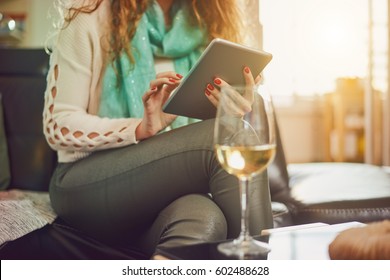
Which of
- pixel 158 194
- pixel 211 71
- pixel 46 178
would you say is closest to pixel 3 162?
pixel 46 178

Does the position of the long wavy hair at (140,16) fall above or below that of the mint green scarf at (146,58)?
above

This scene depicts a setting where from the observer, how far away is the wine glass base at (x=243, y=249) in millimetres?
533

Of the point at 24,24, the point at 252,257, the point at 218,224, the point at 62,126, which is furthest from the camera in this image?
the point at 24,24

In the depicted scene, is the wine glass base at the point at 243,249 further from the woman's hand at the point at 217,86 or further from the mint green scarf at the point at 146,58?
the mint green scarf at the point at 146,58

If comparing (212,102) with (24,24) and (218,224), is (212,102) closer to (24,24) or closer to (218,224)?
(218,224)

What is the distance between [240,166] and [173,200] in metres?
0.31

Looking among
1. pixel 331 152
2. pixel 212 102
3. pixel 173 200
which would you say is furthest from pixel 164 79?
pixel 331 152

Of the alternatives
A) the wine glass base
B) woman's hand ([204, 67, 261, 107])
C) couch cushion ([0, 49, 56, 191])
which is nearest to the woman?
woman's hand ([204, 67, 261, 107])

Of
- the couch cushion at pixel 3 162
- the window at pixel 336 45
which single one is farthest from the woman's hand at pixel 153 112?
the window at pixel 336 45

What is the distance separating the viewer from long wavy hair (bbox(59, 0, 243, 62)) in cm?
105

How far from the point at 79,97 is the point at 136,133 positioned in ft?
0.49

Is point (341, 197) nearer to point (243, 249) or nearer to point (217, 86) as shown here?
point (217, 86)

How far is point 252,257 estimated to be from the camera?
535 millimetres
